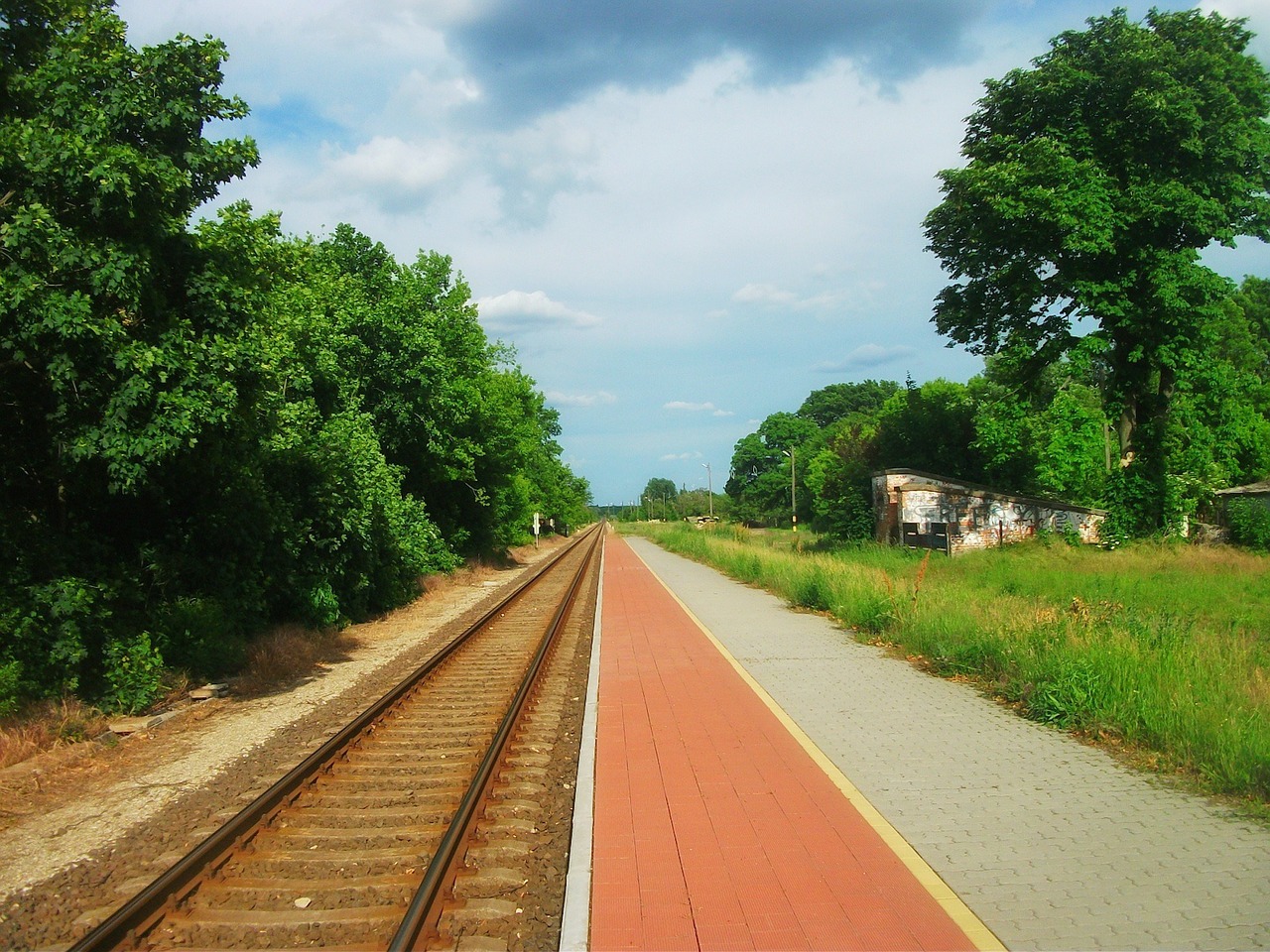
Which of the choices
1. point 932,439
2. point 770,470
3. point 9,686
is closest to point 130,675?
point 9,686

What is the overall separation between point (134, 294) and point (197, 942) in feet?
20.2

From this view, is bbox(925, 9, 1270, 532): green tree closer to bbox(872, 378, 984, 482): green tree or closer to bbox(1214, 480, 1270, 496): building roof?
bbox(1214, 480, 1270, 496): building roof

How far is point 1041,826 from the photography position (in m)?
5.45

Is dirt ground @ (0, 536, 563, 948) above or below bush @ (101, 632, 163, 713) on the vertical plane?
below

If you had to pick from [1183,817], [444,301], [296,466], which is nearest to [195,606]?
[296,466]

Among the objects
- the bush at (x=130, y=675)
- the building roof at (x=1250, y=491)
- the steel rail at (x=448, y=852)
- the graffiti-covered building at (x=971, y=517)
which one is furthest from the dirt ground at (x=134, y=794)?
the building roof at (x=1250, y=491)

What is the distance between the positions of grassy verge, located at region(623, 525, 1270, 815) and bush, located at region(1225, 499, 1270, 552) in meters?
5.76

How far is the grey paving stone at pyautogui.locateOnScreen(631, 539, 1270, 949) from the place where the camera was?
4.16 meters

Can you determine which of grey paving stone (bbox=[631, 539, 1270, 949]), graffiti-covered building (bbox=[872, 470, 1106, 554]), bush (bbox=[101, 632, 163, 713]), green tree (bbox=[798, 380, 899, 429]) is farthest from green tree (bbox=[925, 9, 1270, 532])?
green tree (bbox=[798, 380, 899, 429])

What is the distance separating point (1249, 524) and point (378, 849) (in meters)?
29.4

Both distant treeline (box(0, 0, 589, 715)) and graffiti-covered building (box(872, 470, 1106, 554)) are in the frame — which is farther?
graffiti-covered building (box(872, 470, 1106, 554))

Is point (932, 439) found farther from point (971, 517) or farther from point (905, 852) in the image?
point (905, 852)

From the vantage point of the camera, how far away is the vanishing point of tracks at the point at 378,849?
4387 mm

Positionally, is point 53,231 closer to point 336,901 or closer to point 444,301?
point 336,901
